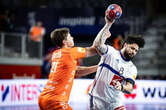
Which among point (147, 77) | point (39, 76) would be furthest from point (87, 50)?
point (39, 76)

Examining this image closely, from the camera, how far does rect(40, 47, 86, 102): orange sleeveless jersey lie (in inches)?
207

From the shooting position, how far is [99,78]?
217 inches

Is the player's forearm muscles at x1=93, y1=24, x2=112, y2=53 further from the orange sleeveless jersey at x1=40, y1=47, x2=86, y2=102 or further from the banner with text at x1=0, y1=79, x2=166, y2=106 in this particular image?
the banner with text at x1=0, y1=79, x2=166, y2=106

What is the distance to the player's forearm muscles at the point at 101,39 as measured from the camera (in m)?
5.07

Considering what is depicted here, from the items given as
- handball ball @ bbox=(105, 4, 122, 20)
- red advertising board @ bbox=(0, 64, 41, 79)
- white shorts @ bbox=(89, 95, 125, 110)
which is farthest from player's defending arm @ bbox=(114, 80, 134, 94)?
red advertising board @ bbox=(0, 64, 41, 79)

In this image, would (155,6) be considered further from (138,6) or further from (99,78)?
(99,78)

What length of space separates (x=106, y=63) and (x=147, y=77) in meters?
11.9

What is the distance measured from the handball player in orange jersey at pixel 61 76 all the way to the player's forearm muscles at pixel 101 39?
262 millimetres

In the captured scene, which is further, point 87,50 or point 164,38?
point 164,38

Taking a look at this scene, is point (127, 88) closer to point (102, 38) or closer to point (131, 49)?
point (131, 49)

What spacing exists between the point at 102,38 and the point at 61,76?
0.81 meters

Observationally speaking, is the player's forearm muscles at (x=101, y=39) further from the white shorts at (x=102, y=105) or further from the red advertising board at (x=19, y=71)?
the red advertising board at (x=19, y=71)

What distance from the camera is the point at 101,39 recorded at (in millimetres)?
5109

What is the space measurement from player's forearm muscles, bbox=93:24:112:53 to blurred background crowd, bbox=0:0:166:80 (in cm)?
1123
